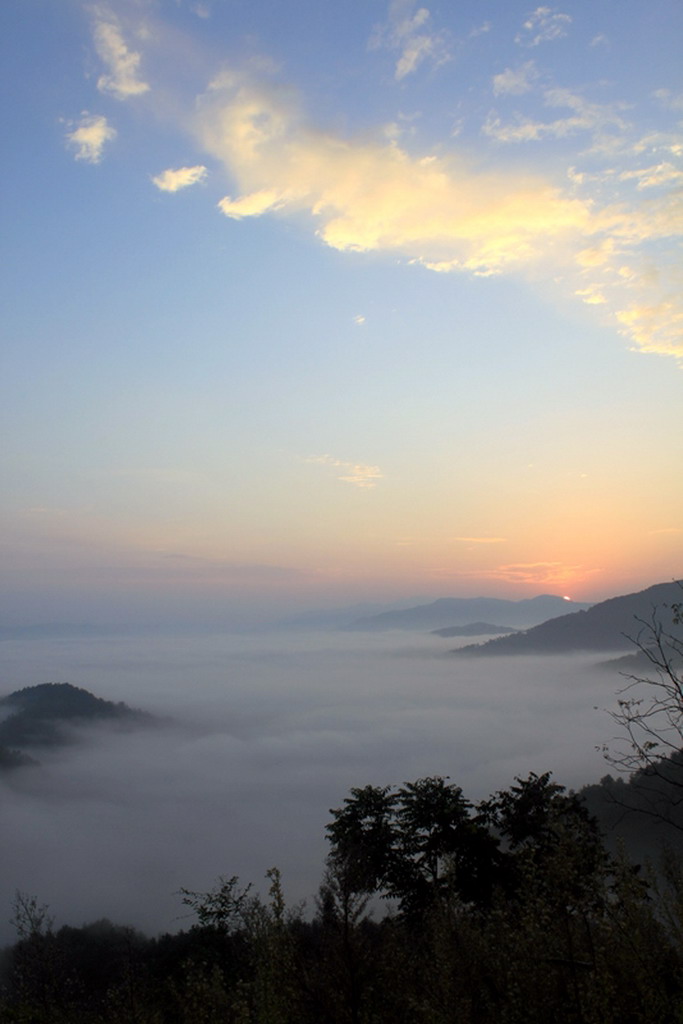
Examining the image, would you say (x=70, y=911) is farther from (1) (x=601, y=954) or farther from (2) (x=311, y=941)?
(1) (x=601, y=954)

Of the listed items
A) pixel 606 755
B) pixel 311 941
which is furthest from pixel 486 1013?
pixel 311 941

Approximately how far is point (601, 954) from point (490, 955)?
3.97 metres

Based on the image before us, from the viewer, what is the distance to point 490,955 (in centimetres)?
1420

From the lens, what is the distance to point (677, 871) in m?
13.4

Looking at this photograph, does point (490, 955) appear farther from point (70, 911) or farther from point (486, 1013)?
point (70, 911)

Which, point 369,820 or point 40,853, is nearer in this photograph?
point 369,820

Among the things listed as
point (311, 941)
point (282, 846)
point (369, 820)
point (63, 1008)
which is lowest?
point (282, 846)

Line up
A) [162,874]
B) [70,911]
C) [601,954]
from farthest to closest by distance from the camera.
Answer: [162,874] → [70,911] → [601,954]

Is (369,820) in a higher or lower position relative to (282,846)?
higher

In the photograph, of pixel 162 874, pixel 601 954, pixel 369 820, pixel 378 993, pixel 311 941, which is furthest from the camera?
pixel 162 874

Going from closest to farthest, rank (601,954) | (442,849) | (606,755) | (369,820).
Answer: (606,755) < (601,954) < (442,849) < (369,820)

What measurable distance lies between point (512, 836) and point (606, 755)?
88.7 ft

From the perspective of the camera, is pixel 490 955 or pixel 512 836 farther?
pixel 512 836

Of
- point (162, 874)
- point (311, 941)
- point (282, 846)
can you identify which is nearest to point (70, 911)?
point (162, 874)
